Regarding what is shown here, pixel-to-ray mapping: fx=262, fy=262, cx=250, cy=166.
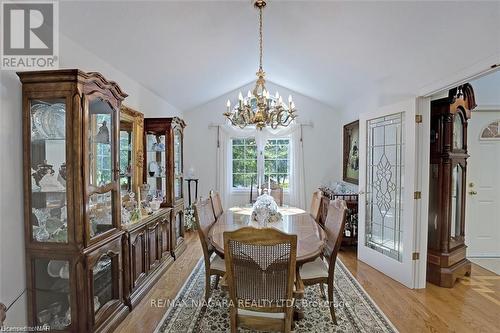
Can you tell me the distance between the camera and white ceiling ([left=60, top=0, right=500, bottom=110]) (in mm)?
2023

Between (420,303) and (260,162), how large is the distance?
3.52m

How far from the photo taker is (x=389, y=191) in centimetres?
332

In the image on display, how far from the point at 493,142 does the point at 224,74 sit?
413 cm

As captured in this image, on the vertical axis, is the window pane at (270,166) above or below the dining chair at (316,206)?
above

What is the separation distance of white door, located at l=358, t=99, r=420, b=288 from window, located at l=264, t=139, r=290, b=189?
1954 mm

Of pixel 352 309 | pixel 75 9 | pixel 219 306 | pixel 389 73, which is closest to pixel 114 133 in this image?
pixel 75 9

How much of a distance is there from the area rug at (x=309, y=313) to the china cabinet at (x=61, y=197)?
66cm

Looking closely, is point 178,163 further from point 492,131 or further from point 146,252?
point 492,131

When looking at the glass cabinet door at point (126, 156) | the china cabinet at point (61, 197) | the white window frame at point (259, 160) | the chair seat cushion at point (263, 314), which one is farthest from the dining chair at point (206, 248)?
the white window frame at point (259, 160)

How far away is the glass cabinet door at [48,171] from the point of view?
1.81 m

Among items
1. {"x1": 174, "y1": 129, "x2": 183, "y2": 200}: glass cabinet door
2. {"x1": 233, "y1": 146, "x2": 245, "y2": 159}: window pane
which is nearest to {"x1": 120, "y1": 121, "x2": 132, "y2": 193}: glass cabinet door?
{"x1": 174, "y1": 129, "x2": 183, "y2": 200}: glass cabinet door

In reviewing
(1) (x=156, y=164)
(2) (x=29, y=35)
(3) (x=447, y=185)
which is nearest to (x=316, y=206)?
(3) (x=447, y=185)

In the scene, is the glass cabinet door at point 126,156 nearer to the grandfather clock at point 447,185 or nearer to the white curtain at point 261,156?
the white curtain at point 261,156

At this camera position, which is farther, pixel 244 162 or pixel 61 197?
pixel 244 162
